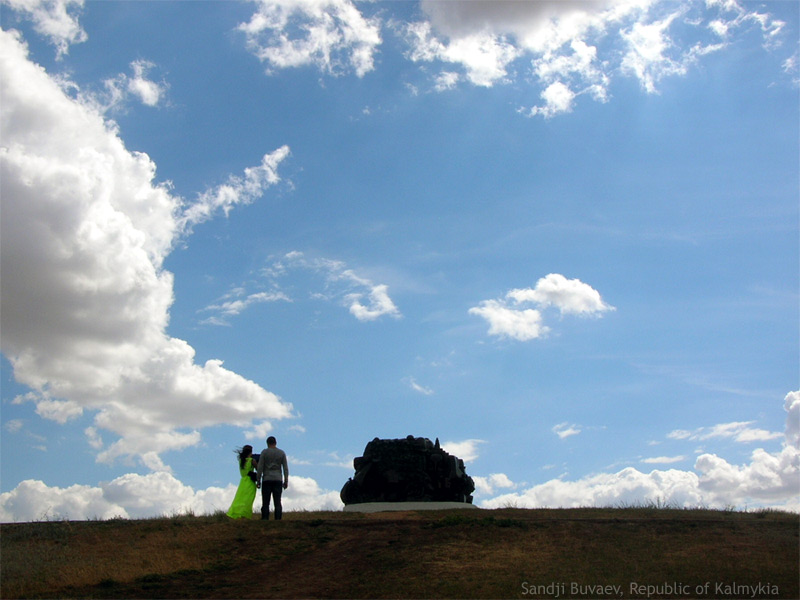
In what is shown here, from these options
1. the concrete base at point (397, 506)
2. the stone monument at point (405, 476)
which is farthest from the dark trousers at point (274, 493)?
the stone monument at point (405, 476)

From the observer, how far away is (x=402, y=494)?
19.6 m

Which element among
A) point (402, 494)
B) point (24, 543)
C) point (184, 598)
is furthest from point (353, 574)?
point (402, 494)

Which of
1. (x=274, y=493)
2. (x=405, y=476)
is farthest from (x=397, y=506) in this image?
(x=274, y=493)

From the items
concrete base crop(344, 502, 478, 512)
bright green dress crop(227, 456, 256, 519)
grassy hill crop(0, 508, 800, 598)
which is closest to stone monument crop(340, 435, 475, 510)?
concrete base crop(344, 502, 478, 512)

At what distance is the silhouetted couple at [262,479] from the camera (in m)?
16.1

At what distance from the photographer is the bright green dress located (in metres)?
16.4

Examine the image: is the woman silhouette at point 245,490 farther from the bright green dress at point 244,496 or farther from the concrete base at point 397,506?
the concrete base at point 397,506

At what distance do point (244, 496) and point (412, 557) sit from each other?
5.11 metres

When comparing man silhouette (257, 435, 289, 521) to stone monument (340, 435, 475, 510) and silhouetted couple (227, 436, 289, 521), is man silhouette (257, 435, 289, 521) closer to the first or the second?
silhouetted couple (227, 436, 289, 521)

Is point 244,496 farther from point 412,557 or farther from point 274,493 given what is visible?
point 412,557

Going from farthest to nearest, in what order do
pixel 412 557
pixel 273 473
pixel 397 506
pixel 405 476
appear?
1. pixel 405 476
2. pixel 397 506
3. pixel 273 473
4. pixel 412 557

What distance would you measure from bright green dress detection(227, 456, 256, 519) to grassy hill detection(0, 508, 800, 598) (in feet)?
2.43

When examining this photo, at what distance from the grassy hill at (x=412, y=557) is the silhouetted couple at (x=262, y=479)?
799mm

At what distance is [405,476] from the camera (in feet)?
64.8
